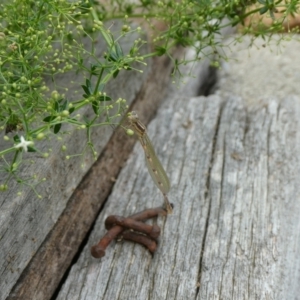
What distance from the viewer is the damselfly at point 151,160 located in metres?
2.02

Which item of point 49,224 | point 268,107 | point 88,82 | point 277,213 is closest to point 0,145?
point 49,224

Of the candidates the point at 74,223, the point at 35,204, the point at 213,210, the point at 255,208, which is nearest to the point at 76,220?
the point at 74,223

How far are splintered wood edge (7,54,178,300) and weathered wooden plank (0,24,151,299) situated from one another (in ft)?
0.21

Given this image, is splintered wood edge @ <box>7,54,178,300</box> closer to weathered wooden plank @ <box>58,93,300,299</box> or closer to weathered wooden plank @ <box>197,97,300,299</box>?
weathered wooden plank @ <box>58,93,300,299</box>

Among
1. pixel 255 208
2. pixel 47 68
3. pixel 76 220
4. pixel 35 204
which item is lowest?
pixel 255 208

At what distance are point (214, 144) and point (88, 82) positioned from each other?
98 cm

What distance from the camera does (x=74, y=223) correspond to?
2.28 m

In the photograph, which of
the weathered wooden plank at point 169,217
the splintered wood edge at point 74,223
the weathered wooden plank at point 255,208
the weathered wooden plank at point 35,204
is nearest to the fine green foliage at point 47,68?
the weathered wooden plank at point 35,204

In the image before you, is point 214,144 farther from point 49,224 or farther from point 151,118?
point 49,224

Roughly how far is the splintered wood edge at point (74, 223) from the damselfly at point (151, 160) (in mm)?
312

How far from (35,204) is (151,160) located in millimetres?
434

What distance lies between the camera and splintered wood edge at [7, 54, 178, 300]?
2.03 metres

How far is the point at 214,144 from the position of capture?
2656 millimetres

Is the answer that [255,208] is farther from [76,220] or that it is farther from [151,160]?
[76,220]
